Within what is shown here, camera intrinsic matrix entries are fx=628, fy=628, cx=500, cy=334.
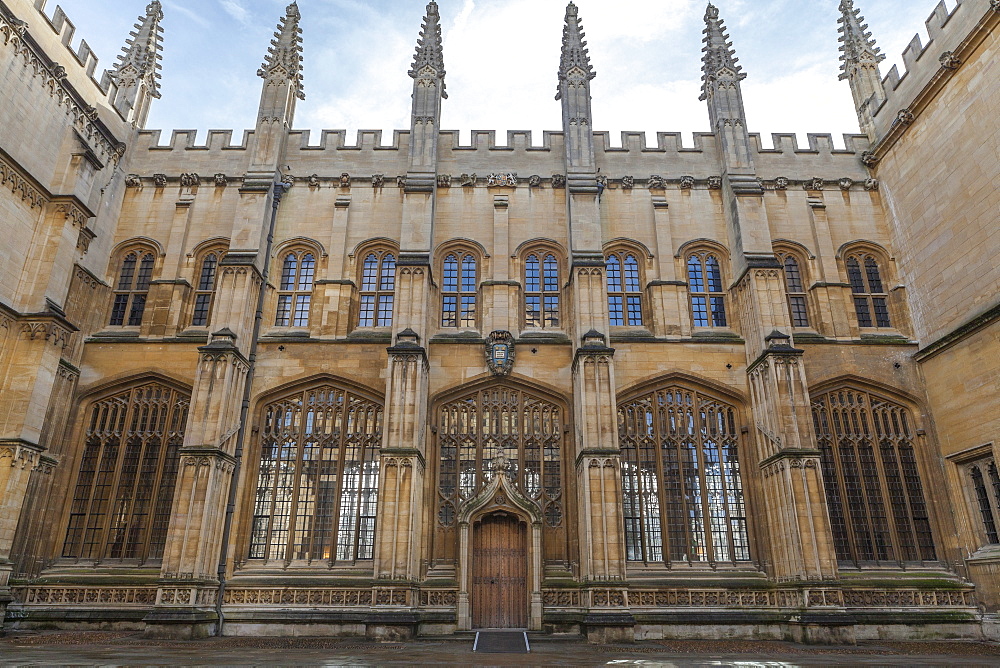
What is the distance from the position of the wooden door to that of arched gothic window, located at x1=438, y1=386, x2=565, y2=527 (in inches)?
36.4

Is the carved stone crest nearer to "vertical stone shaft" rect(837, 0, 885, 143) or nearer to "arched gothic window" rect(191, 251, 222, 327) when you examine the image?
"arched gothic window" rect(191, 251, 222, 327)

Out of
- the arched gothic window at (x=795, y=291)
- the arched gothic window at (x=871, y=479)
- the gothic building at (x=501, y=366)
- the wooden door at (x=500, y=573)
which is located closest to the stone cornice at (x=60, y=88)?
the gothic building at (x=501, y=366)

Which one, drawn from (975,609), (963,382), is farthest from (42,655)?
(963,382)

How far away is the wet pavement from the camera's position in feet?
34.3

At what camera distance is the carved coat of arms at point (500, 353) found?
1836cm

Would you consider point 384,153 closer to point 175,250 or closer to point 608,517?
point 175,250

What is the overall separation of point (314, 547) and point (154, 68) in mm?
19046

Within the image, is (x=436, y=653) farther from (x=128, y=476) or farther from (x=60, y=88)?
(x=60, y=88)

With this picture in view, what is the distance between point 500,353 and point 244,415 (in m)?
7.51

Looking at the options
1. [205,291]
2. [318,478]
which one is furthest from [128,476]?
[205,291]

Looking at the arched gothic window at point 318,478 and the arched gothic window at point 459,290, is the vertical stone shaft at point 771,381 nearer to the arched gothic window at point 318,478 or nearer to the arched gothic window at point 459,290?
the arched gothic window at point 459,290

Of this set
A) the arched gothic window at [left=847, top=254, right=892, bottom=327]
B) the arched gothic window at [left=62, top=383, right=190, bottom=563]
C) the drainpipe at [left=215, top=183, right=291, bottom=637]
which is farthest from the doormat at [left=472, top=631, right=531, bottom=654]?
the arched gothic window at [left=847, top=254, right=892, bottom=327]

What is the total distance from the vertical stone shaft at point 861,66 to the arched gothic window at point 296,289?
19857 mm

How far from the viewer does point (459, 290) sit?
20156mm
